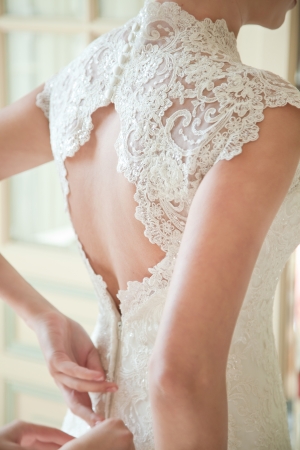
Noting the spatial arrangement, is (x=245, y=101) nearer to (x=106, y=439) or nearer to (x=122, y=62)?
(x=122, y=62)

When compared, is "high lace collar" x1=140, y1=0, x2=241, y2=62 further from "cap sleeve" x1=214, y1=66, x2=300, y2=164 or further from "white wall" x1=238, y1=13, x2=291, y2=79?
"white wall" x1=238, y1=13, x2=291, y2=79

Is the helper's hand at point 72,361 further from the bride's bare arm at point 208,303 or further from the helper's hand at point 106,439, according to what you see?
the bride's bare arm at point 208,303

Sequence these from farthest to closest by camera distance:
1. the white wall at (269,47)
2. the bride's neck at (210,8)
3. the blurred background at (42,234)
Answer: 1. the blurred background at (42,234)
2. the white wall at (269,47)
3. the bride's neck at (210,8)

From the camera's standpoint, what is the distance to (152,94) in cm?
87

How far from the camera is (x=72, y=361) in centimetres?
104

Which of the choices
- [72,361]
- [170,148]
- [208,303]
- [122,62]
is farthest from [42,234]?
[208,303]

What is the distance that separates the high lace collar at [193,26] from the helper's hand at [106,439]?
60 centimetres

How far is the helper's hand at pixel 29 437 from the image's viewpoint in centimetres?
81

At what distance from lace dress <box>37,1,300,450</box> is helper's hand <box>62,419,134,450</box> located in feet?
0.66

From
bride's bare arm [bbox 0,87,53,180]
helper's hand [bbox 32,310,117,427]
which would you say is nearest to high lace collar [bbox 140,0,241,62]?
bride's bare arm [bbox 0,87,53,180]

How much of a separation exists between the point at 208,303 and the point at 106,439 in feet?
0.95

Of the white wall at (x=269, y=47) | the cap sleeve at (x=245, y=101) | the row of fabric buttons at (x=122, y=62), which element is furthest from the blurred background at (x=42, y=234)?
the cap sleeve at (x=245, y=101)

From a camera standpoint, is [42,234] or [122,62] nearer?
[122,62]

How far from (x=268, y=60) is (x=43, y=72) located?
92 cm
